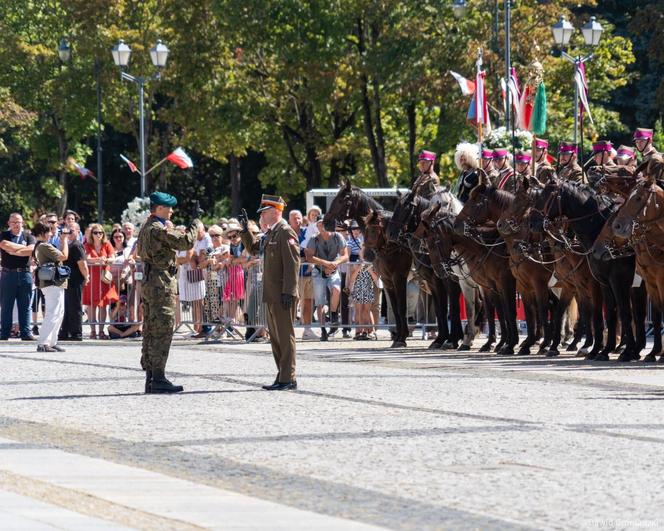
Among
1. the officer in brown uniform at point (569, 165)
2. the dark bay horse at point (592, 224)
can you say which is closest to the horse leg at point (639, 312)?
the dark bay horse at point (592, 224)

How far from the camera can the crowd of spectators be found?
27.2m

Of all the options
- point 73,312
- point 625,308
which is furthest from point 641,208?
point 73,312

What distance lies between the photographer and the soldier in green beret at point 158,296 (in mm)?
16703

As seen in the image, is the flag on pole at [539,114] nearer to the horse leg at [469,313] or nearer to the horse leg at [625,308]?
the horse leg at [469,313]

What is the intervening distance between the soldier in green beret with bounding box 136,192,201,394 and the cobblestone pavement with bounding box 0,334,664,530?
36 centimetres

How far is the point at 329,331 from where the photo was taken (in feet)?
93.2

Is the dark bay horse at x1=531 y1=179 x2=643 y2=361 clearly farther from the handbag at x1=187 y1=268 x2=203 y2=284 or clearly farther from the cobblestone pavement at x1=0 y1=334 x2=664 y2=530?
the handbag at x1=187 y1=268 x2=203 y2=284

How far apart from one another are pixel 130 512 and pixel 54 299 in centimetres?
1517

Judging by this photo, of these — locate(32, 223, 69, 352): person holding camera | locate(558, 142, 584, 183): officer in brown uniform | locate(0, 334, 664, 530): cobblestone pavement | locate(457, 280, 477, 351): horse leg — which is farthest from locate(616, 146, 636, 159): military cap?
locate(32, 223, 69, 352): person holding camera

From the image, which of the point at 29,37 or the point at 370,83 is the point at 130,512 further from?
the point at 29,37

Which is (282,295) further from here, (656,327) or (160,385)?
(656,327)

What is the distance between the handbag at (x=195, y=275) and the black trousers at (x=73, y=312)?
71.8 inches

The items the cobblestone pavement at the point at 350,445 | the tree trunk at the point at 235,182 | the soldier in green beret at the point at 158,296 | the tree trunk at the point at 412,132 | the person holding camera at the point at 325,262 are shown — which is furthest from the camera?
the tree trunk at the point at 235,182

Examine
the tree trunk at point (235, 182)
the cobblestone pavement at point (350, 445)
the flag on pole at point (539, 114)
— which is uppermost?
the tree trunk at point (235, 182)
